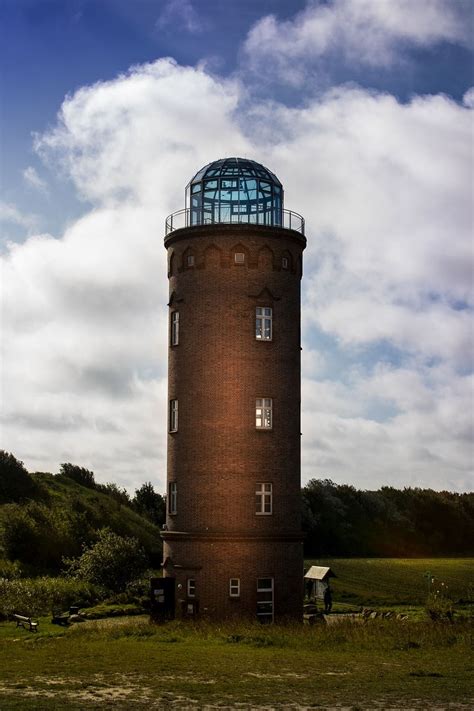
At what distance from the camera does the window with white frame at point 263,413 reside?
4056 cm

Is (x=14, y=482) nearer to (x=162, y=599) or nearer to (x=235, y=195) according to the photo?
(x=162, y=599)

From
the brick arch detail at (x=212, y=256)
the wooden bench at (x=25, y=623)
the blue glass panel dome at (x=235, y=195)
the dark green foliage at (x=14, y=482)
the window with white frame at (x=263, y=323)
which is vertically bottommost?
the wooden bench at (x=25, y=623)

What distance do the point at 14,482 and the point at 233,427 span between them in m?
32.8

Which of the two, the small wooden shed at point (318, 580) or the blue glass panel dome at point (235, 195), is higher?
the blue glass panel dome at point (235, 195)

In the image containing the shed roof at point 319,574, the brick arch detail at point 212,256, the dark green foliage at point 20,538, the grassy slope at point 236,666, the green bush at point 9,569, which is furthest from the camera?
the dark green foliage at point 20,538

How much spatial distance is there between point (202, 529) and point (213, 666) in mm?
14106

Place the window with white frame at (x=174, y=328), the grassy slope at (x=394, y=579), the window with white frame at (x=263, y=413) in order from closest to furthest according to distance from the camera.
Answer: the window with white frame at (x=263, y=413) → the window with white frame at (x=174, y=328) → the grassy slope at (x=394, y=579)

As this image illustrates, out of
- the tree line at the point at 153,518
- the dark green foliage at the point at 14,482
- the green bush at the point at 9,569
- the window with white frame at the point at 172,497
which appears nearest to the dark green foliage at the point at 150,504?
the tree line at the point at 153,518

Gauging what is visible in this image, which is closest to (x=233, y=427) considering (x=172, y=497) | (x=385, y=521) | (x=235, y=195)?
(x=172, y=497)

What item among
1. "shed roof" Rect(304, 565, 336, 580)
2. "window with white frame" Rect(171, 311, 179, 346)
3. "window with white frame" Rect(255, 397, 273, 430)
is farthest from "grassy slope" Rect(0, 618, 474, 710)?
"window with white frame" Rect(171, 311, 179, 346)

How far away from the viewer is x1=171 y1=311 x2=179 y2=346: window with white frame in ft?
138

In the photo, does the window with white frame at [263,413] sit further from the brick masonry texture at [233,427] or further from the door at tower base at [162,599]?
the door at tower base at [162,599]

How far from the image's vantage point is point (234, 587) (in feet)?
129

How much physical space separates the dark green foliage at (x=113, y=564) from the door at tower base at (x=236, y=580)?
24.3ft
